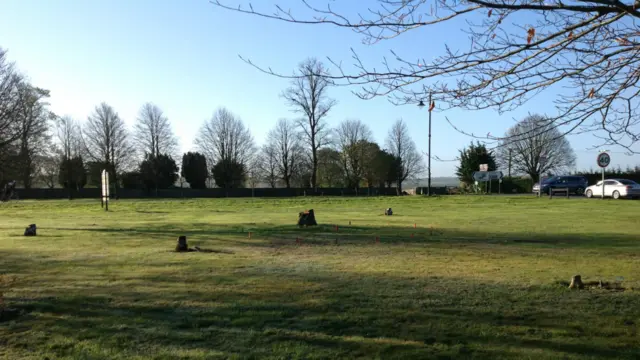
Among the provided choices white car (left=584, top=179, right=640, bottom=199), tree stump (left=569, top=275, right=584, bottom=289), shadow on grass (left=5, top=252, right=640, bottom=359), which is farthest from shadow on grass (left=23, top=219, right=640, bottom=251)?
white car (left=584, top=179, right=640, bottom=199)

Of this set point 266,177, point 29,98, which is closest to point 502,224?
point 29,98

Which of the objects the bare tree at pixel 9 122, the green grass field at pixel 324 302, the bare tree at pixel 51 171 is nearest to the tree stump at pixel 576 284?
the green grass field at pixel 324 302

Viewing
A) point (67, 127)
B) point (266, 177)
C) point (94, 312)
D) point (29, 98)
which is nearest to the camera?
point (94, 312)

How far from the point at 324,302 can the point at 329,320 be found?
2.39 feet

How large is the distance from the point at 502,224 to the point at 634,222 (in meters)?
4.81

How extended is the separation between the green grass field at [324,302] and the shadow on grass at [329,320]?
0.02m

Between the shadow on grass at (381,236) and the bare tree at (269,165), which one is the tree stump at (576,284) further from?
the bare tree at (269,165)

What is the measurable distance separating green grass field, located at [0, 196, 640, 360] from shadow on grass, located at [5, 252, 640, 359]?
0.06 ft

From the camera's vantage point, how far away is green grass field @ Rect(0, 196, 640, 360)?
4.39m

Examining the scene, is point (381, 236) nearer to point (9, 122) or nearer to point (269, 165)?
point (9, 122)

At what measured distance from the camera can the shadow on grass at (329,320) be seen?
4.32 metres

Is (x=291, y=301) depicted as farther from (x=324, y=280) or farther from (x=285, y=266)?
(x=285, y=266)

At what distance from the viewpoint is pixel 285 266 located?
8672 mm

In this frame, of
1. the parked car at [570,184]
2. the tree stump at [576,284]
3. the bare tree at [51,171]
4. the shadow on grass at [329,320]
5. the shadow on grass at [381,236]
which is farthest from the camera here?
the bare tree at [51,171]
